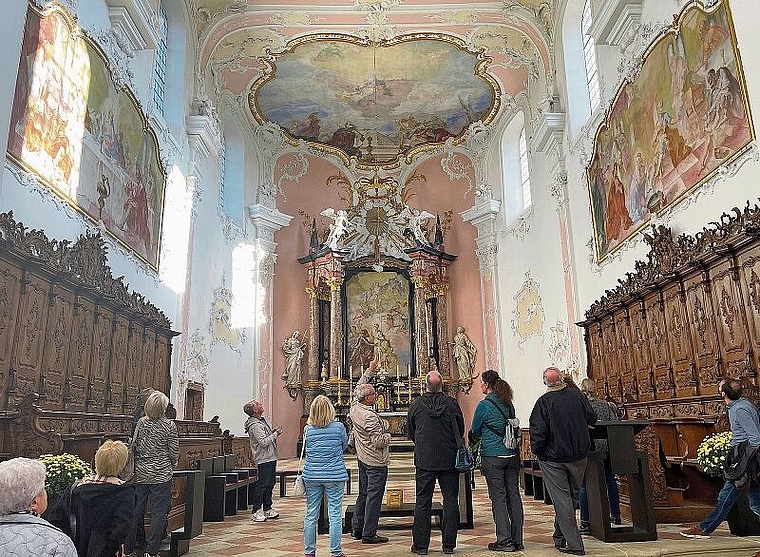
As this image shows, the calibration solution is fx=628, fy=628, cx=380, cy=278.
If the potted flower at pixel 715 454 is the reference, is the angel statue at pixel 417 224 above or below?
above

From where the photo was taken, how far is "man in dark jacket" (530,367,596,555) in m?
4.91

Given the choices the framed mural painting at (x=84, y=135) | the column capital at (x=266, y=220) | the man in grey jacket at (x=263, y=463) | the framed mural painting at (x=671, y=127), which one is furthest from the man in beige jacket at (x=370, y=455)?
the column capital at (x=266, y=220)

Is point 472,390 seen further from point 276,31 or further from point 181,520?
point 181,520

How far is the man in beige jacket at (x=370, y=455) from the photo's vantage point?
562 centimetres

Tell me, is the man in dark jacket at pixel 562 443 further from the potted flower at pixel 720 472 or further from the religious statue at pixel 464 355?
the religious statue at pixel 464 355

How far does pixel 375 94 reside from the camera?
16719 mm

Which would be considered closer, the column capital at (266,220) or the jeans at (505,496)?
the jeans at (505,496)

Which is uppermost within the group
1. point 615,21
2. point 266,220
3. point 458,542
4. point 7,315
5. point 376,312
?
point 615,21

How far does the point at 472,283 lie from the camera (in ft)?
59.6

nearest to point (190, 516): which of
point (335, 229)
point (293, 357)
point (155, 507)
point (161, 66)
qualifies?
point (155, 507)

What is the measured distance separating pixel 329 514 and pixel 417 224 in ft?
42.6

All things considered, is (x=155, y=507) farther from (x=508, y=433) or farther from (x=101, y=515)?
(x=508, y=433)

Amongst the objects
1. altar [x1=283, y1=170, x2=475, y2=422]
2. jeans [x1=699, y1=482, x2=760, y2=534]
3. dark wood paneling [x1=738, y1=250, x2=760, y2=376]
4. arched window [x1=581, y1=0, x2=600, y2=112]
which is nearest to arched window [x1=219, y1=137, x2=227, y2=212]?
altar [x1=283, y1=170, x2=475, y2=422]

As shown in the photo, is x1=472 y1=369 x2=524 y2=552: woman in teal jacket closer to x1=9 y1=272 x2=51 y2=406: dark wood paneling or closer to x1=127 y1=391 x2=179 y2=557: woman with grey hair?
x1=127 y1=391 x2=179 y2=557: woman with grey hair
